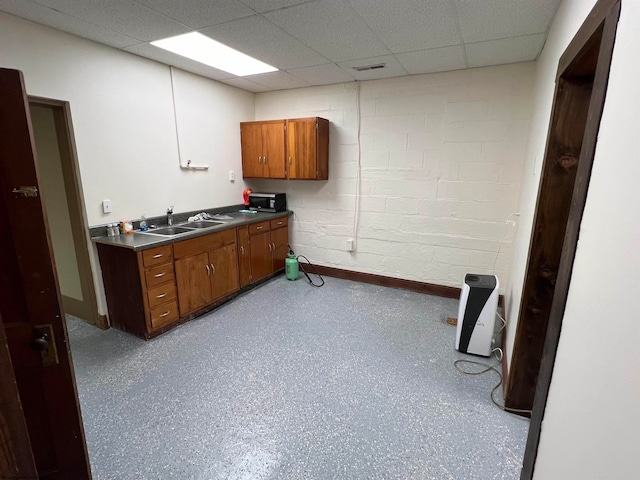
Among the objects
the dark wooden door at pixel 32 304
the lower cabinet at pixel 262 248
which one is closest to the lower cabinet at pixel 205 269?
the lower cabinet at pixel 262 248

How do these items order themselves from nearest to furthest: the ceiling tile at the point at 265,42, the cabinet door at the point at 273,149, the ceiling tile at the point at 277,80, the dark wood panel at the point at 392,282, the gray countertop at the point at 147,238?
the ceiling tile at the point at 265,42 < the gray countertop at the point at 147,238 < the ceiling tile at the point at 277,80 < the dark wood panel at the point at 392,282 < the cabinet door at the point at 273,149

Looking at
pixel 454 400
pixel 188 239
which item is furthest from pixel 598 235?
pixel 188 239

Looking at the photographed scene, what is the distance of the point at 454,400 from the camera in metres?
2.11

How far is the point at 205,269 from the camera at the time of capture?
323 cm

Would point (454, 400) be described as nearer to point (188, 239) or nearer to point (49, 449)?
point (49, 449)

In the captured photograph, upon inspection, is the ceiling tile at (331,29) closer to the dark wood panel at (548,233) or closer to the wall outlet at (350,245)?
the dark wood panel at (548,233)

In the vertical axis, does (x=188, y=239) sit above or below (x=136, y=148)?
below

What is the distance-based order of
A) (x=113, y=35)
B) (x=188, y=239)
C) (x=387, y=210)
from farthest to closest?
1. (x=387, y=210)
2. (x=188, y=239)
3. (x=113, y=35)

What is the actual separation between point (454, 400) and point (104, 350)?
8.95 feet

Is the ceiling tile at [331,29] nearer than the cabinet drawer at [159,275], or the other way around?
the ceiling tile at [331,29]

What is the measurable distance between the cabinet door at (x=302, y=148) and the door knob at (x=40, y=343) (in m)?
3.20

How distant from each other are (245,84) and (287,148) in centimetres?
95

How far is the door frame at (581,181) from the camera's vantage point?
96 cm

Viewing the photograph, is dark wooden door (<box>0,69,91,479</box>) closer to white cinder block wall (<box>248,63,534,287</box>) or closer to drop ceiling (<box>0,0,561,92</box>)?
drop ceiling (<box>0,0,561,92</box>)
